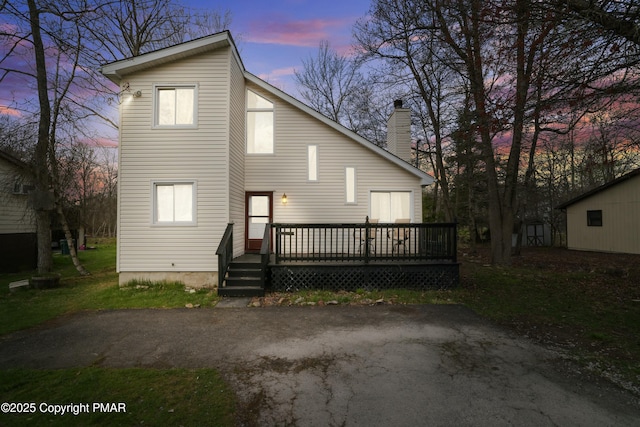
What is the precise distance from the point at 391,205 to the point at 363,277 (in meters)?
3.79

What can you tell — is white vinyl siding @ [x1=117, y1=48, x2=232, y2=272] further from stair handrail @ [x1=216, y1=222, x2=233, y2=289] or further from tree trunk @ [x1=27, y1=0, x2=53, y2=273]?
tree trunk @ [x1=27, y1=0, x2=53, y2=273]

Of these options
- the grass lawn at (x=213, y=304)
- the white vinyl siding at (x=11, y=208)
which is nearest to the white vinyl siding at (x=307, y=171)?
the grass lawn at (x=213, y=304)

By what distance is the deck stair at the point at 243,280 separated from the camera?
786 cm

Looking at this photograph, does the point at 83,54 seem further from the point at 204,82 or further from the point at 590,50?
the point at 590,50

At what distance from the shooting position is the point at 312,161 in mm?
10836

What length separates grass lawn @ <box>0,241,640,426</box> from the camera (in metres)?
3.20

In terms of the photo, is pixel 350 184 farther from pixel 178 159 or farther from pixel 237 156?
pixel 178 159

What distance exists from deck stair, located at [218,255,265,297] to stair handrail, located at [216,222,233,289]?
0.54 ft

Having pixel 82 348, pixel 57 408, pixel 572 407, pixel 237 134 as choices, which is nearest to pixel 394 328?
pixel 572 407

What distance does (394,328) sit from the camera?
5566 mm

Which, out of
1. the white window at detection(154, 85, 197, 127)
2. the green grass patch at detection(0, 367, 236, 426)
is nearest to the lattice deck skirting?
the green grass patch at detection(0, 367, 236, 426)

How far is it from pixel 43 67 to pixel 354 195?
12.2m

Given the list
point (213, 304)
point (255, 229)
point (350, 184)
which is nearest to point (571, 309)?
point (350, 184)

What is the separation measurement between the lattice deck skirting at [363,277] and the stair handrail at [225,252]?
1.26 meters
